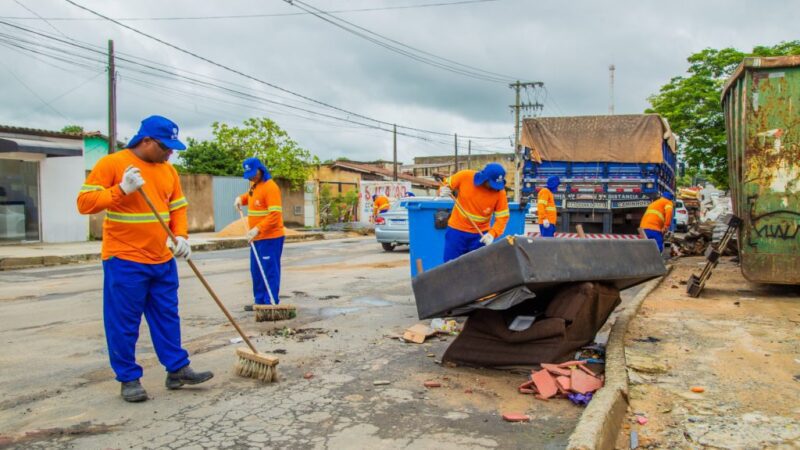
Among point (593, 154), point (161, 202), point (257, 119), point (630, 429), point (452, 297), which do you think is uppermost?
point (257, 119)

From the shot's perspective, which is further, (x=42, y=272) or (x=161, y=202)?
(x=42, y=272)

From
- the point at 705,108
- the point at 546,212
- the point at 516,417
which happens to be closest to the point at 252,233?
the point at 516,417

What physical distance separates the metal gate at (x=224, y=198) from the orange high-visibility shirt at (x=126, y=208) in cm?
2260

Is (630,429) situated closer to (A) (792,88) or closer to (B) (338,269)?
(A) (792,88)

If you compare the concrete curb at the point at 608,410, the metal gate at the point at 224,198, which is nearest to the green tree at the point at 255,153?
the metal gate at the point at 224,198

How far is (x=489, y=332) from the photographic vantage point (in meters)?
4.93

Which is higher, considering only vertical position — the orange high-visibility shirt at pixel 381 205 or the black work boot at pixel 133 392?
the orange high-visibility shirt at pixel 381 205

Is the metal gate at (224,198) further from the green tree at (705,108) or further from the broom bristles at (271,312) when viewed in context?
the broom bristles at (271,312)

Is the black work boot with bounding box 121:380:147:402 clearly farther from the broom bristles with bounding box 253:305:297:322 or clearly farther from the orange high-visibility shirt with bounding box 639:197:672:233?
the orange high-visibility shirt with bounding box 639:197:672:233

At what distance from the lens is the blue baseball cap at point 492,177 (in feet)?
21.7

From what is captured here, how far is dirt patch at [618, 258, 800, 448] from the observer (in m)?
3.47

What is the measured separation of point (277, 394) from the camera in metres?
4.26

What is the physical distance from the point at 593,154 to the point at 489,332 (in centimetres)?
976

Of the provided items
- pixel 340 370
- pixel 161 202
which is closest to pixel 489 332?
pixel 340 370
